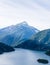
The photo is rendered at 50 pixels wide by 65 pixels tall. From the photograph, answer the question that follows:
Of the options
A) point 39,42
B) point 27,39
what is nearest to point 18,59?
point 39,42

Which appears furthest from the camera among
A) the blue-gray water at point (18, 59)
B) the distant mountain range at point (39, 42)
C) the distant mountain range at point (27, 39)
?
the distant mountain range at point (27, 39)

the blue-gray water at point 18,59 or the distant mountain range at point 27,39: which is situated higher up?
the distant mountain range at point 27,39

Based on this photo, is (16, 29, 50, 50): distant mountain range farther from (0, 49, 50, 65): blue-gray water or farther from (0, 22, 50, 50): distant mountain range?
(0, 49, 50, 65): blue-gray water

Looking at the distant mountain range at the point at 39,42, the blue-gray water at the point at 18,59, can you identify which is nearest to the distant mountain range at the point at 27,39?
the distant mountain range at the point at 39,42

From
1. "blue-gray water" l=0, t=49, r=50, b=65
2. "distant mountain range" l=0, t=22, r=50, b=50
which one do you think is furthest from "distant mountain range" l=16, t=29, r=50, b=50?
"blue-gray water" l=0, t=49, r=50, b=65

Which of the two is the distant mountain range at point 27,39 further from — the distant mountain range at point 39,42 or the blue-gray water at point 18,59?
the blue-gray water at point 18,59

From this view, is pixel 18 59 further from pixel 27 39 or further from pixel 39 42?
pixel 27 39

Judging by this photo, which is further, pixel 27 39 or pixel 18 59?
pixel 27 39

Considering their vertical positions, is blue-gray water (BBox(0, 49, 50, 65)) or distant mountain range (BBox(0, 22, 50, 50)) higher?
distant mountain range (BBox(0, 22, 50, 50))

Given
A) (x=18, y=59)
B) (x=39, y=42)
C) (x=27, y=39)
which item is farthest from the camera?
(x=27, y=39)
